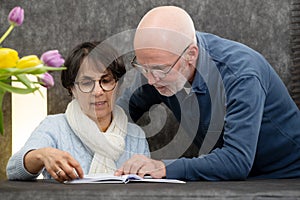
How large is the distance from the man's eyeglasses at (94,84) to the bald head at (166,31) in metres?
0.20

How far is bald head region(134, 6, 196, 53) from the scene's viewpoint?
2076 millimetres

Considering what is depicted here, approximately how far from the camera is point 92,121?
7.43 ft

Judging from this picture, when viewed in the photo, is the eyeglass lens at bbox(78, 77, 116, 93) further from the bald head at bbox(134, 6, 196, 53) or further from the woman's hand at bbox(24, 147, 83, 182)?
the woman's hand at bbox(24, 147, 83, 182)

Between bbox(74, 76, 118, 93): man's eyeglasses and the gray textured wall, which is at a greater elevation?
the gray textured wall

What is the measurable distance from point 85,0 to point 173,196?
133 cm

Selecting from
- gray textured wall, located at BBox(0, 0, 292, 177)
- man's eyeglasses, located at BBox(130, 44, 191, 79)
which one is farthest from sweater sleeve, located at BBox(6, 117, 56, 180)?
gray textured wall, located at BBox(0, 0, 292, 177)

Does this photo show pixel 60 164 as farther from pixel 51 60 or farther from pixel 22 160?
pixel 51 60

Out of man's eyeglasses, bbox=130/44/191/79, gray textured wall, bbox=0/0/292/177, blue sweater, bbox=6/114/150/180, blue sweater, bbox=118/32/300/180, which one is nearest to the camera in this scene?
blue sweater, bbox=118/32/300/180

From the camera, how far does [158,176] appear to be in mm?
1929

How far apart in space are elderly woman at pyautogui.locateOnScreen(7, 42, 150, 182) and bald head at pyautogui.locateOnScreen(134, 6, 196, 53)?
201mm

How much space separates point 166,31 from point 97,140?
1.42ft

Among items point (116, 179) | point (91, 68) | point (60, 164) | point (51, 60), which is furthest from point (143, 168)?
point (51, 60)

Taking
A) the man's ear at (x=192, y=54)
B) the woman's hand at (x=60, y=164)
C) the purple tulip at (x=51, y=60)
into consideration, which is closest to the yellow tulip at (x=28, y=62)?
the purple tulip at (x=51, y=60)

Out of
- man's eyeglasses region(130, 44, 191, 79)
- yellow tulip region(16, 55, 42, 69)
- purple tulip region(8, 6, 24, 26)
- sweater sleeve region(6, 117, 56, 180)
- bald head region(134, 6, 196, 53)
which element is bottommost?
sweater sleeve region(6, 117, 56, 180)
